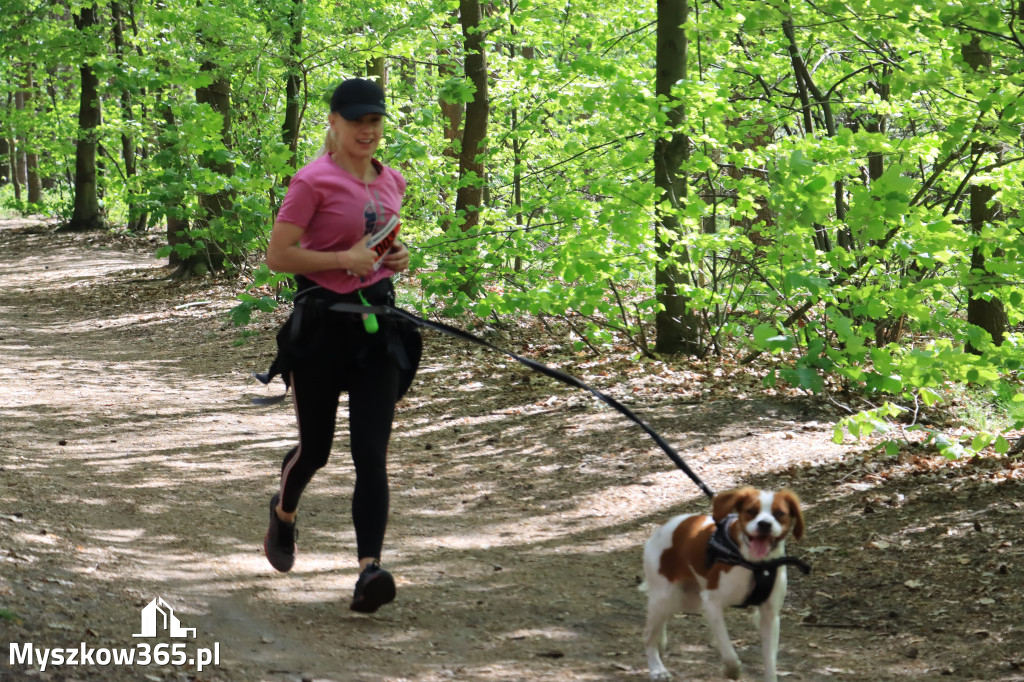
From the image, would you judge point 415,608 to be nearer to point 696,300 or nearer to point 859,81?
point 696,300

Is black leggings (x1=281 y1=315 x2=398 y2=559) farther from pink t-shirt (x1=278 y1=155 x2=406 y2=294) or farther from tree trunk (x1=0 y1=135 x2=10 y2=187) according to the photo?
tree trunk (x1=0 y1=135 x2=10 y2=187)

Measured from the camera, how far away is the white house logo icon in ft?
12.1

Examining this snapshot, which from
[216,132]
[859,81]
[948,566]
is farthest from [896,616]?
[216,132]

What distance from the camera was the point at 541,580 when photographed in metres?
4.83

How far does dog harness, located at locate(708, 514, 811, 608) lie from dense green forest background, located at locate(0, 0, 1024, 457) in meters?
1.83

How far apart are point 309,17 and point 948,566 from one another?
8.99m

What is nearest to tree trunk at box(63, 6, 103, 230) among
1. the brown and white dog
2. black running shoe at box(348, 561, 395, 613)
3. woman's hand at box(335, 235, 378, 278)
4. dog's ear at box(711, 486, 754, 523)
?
woman's hand at box(335, 235, 378, 278)

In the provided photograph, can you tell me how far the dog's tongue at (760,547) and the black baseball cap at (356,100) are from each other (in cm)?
212

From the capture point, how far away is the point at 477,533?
5.62 m

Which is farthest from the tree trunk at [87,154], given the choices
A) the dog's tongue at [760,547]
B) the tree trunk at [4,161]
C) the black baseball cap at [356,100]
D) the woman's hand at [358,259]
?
the dog's tongue at [760,547]

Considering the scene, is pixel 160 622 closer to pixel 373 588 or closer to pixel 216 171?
pixel 373 588

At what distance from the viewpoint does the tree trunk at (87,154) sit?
19469 mm

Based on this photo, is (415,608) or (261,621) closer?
(261,621)

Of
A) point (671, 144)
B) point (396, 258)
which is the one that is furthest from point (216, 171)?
point (396, 258)
